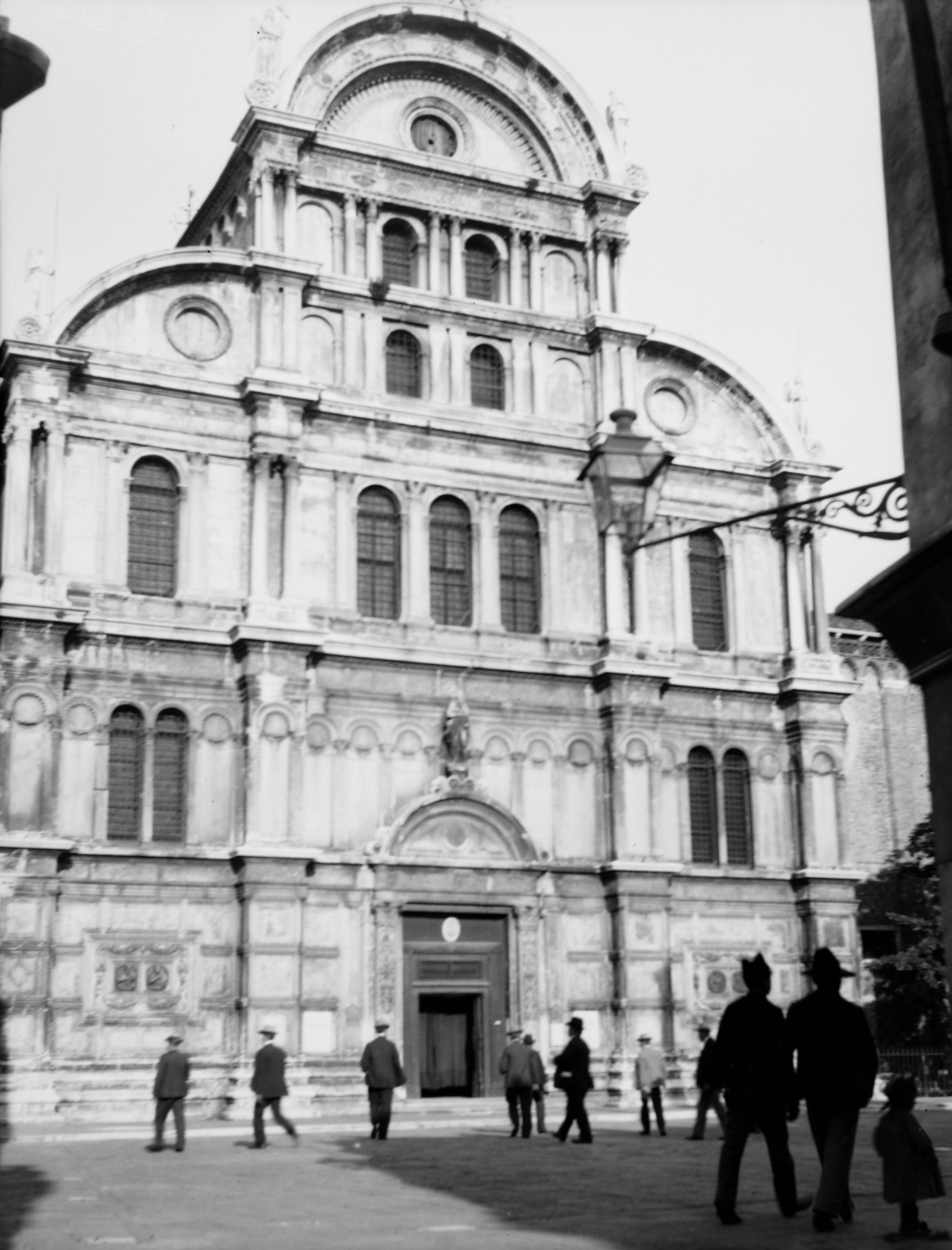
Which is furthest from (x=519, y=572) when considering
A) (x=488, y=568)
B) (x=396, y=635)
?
(x=396, y=635)

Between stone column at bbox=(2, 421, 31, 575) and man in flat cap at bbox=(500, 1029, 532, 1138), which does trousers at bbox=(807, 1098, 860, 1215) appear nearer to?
man in flat cap at bbox=(500, 1029, 532, 1138)

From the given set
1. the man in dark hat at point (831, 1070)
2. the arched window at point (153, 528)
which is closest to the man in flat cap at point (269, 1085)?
the arched window at point (153, 528)

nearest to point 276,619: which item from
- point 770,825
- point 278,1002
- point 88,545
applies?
point 88,545

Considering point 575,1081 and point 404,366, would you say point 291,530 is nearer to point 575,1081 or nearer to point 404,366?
point 404,366

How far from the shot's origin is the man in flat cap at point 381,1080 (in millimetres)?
22703

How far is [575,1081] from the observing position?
21984mm

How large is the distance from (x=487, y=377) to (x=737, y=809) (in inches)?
386

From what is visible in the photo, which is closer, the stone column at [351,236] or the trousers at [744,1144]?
the trousers at [744,1144]

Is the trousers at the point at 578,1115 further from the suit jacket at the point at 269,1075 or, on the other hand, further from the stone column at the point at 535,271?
the stone column at the point at 535,271

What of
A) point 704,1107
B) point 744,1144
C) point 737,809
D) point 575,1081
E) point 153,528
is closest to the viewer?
point 744,1144

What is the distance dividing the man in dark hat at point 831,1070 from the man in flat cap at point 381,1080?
11570mm

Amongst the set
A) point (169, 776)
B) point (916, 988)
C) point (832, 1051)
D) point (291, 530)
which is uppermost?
point (291, 530)

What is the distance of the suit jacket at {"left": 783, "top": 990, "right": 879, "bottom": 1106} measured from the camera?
11695mm

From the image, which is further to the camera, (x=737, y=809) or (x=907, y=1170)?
(x=737, y=809)
